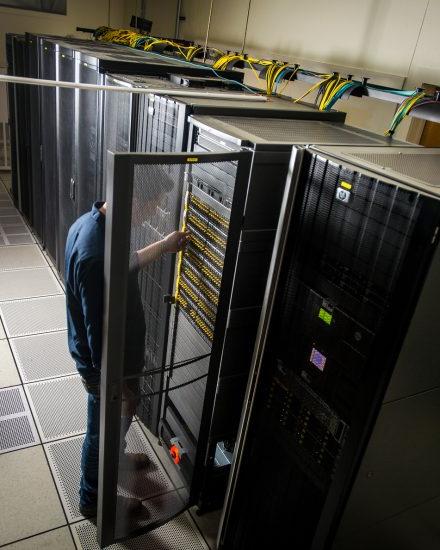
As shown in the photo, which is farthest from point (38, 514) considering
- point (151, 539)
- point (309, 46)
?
point (309, 46)

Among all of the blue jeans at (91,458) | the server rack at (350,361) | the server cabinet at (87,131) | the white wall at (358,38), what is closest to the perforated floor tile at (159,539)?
the blue jeans at (91,458)

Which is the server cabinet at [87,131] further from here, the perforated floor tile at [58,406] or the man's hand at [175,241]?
the man's hand at [175,241]

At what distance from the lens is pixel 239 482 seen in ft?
6.37

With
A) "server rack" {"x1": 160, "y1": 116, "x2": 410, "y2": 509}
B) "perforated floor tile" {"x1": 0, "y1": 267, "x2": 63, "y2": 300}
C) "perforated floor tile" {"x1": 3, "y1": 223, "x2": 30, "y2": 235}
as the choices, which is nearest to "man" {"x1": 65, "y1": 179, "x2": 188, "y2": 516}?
"server rack" {"x1": 160, "y1": 116, "x2": 410, "y2": 509}

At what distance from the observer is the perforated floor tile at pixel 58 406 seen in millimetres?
2711

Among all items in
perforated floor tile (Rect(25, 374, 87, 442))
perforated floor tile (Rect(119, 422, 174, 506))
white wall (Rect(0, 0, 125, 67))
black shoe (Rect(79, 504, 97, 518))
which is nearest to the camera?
perforated floor tile (Rect(119, 422, 174, 506))

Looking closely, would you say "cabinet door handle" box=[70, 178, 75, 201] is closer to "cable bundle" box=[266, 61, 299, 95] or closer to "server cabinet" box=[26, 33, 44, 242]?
"server cabinet" box=[26, 33, 44, 242]

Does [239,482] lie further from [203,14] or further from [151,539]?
[203,14]

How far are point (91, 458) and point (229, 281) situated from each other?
1104 mm

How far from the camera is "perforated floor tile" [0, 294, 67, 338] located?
3.60 meters

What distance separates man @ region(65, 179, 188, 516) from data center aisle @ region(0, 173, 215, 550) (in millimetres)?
347

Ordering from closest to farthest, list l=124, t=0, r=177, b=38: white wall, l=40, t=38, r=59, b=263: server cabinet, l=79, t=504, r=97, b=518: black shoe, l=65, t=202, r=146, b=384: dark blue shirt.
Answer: l=65, t=202, r=146, b=384: dark blue shirt < l=79, t=504, r=97, b=518: black shoe < l=40, t=38, r=59, b=263: server cabinet < l=124, t=0, r=177, b=38: white wall

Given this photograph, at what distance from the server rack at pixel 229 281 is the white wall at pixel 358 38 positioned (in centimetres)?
98

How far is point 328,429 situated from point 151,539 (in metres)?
1.20
